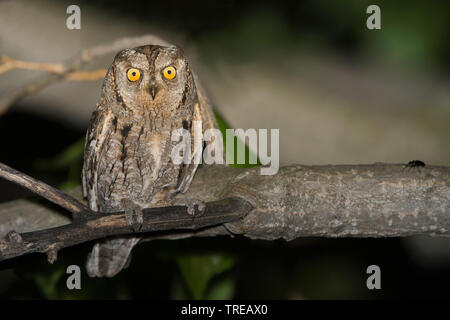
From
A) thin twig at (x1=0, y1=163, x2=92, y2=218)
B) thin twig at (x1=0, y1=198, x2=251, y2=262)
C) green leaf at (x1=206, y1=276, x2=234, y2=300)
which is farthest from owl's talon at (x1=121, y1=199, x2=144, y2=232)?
green leaf at (x1=206, y1=276, x2=234, y2=300)

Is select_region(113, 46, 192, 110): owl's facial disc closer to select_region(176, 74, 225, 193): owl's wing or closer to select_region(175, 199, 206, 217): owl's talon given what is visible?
select_region(176, 74, 225, 193): owl's wing

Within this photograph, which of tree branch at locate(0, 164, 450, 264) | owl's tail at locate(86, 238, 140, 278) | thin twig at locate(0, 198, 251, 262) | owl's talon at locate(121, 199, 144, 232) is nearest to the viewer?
thin twig at locate(0, 198, 251, 262)

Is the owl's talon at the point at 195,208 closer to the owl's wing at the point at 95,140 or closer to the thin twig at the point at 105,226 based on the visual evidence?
the thin twig at the point at 105,226

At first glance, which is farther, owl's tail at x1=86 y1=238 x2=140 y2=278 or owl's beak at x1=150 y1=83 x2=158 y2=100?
owl's tail at x1=86 y1=238 x2=140 y2=278

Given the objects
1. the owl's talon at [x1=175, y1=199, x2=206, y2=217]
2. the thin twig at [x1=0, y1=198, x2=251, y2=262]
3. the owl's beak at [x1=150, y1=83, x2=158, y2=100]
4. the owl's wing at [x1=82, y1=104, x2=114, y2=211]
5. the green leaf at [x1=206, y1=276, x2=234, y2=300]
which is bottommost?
the green leaf at [x1=206, y1=276, x2=234, y2=300]

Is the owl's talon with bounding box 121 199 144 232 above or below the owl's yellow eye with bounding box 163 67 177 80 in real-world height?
below

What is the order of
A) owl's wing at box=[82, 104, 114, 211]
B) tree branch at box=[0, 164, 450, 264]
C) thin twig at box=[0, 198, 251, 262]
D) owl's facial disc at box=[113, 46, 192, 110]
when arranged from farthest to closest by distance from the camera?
owl's wing at box=[82, 104, 114, 211]
owl's facial disc at box=[113, 46, 192, 110]
tree branch at box=[0, 164, 450, 264]
thin twig at box=[0, 198, 251, 262]

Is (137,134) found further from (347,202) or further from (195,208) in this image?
(347,202)
